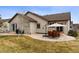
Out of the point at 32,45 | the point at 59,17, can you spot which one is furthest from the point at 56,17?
the point at 32,45

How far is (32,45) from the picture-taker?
2885 mm

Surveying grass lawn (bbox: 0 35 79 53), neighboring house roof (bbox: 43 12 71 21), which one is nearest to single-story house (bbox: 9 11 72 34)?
neighboring house roof (bbox: 43 12 71 21)

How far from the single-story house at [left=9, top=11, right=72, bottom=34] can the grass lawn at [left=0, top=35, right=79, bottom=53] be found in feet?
0.47

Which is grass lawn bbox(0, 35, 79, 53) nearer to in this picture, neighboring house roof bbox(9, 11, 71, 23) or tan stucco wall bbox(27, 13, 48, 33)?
tan stucco wall bbox(27, 13, 48, 33)

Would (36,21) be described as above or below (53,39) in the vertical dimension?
above

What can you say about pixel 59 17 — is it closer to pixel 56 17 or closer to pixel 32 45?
pixel 56 17

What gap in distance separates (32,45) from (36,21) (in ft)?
1.16

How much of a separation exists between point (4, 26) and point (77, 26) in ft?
3.43

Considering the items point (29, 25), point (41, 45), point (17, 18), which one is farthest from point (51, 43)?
point (17, 18)

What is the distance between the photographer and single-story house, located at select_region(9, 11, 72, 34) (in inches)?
113
